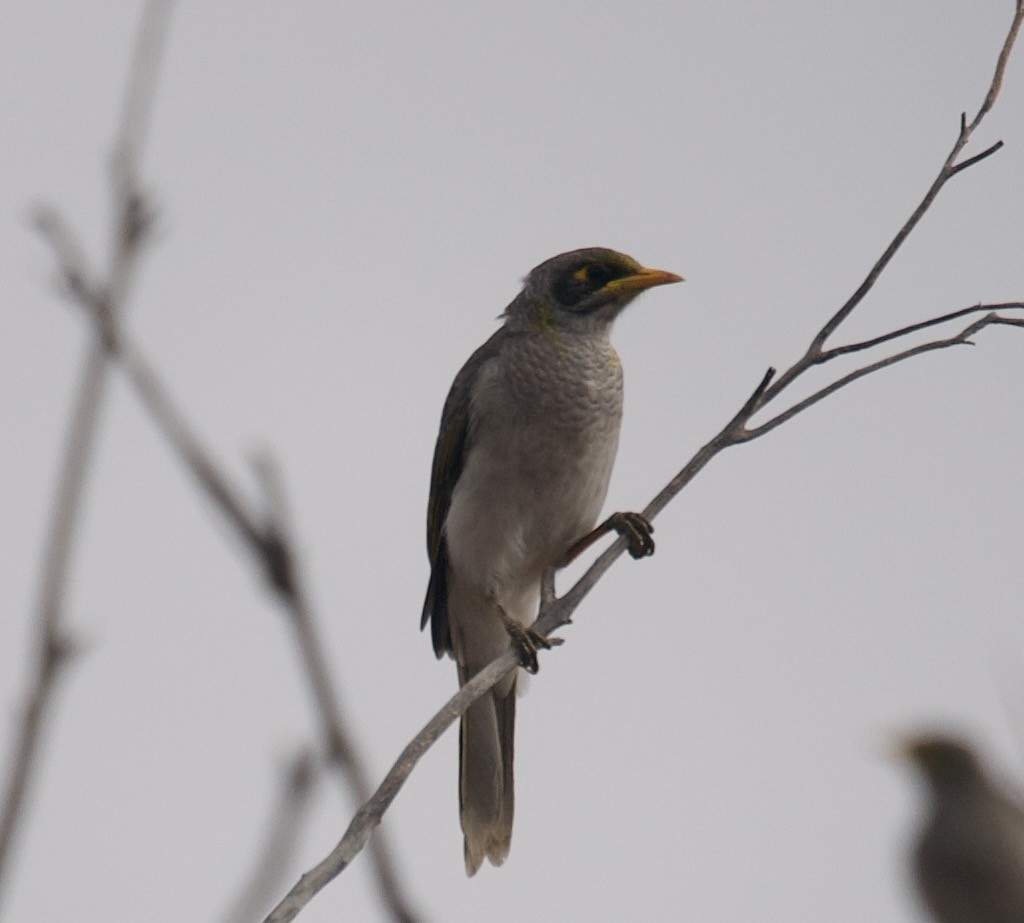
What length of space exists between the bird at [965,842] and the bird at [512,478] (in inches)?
137

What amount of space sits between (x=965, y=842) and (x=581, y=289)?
591 centimetres

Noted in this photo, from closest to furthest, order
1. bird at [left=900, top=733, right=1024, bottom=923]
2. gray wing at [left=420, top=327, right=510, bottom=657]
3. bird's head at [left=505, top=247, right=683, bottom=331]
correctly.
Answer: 1. bird at [left=900, top=733, right=1024, bottom=923]
2. gray wing at [left=420, top=327, right=510, bottom=657]
3. bird's head at [left=505, top=247, right=683, bottom=331]

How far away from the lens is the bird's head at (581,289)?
7.98 m

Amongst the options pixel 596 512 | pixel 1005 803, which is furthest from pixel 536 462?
pixel 1005 803

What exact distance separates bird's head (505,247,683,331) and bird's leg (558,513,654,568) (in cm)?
143

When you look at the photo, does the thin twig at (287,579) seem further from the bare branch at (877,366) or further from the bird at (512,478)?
the bird at (512,478)

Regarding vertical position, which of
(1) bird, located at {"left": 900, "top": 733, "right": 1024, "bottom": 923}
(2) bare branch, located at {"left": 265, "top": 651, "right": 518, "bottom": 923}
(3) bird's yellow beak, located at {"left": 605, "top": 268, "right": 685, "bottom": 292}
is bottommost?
(1) bird, located at {"left": 900, "top": 733, "right": 1024, "bottom": 923}

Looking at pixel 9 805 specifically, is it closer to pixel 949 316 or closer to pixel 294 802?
pixel 294 802

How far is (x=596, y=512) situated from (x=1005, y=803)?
4.50 meters

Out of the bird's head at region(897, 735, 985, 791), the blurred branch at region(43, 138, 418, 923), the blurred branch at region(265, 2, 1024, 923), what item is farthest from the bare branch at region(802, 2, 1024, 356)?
the blurred branch at region(43, 138, 418, 923)

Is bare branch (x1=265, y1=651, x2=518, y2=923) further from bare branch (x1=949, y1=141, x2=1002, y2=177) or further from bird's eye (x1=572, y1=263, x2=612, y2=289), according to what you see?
bird's eye (x1=572, y1=263, x2=612, y2=289)

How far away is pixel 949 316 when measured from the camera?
4.44m

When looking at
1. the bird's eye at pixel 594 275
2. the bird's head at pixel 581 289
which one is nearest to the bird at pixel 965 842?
the bird's head at pixel 581 289

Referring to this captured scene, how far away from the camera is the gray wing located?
7609 millimetres
